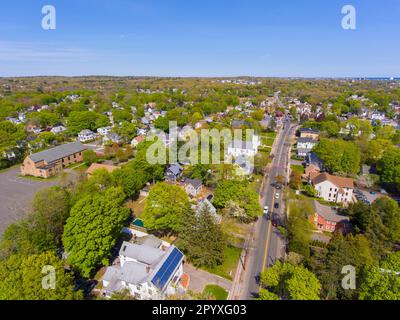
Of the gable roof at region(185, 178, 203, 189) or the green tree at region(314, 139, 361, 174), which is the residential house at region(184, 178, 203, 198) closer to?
the gable roof at region(185, 178, 203, 189)

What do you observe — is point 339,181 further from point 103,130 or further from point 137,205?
point 103,130

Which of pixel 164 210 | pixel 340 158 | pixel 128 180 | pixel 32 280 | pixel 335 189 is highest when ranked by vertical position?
pixel 340 158

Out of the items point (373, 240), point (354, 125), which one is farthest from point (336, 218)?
point (354, 125)

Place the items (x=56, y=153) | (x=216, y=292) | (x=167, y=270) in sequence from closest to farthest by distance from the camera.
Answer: (x=167, y=270)
(x=216, y=292)
(x=56, y=153)

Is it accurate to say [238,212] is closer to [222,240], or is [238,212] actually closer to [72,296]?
[222,240]

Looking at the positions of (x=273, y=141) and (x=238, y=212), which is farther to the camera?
(x=273, y=141)

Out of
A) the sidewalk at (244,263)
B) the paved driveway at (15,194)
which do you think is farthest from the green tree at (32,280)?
the paved driveway at (15,194)

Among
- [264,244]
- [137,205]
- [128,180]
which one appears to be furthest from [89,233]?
[264,244]

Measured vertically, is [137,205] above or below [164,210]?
below
